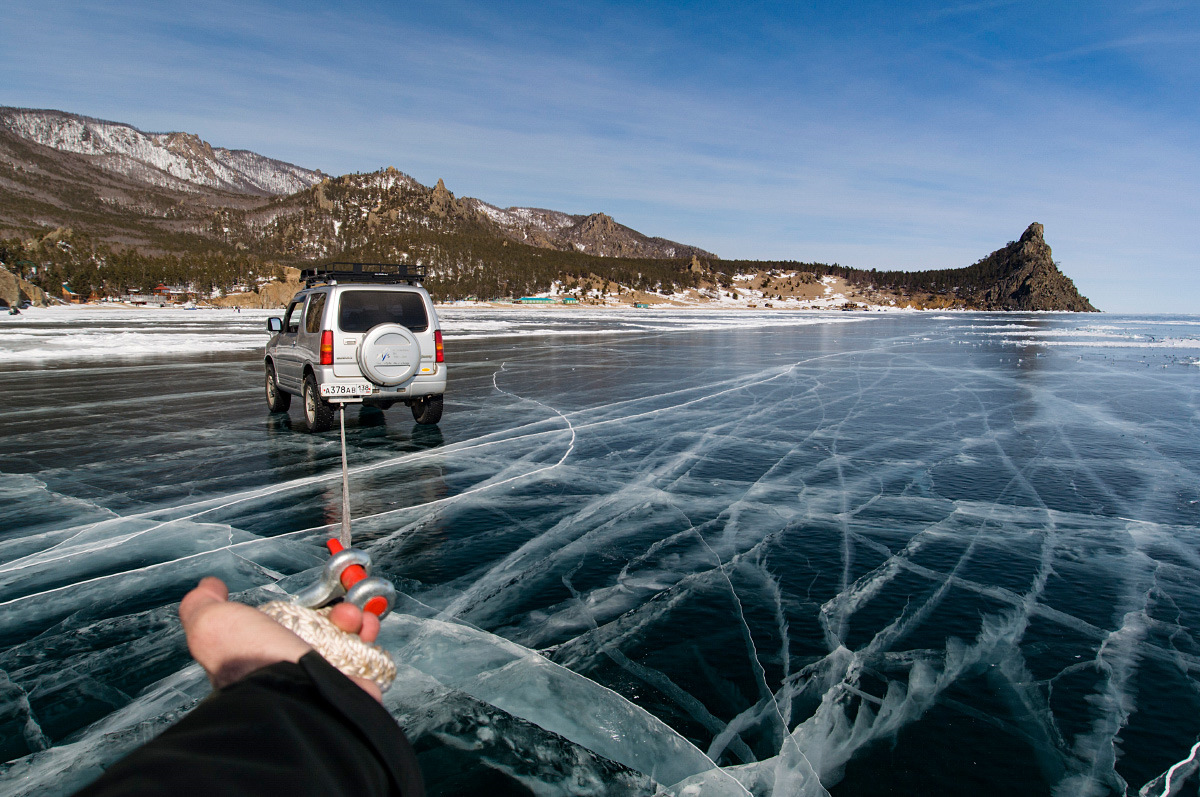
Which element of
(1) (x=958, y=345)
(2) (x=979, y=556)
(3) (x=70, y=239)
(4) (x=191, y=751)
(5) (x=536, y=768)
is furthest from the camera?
(3) (x=70, y=239)

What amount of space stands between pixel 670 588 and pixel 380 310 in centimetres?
736

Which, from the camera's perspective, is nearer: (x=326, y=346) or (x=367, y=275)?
(x=326, y=346)

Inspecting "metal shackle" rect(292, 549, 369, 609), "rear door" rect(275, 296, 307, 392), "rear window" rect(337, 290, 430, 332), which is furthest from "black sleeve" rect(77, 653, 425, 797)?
"rear door" rect(275, 296, 307, 392)

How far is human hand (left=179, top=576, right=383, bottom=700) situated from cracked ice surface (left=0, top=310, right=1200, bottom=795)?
2.58m

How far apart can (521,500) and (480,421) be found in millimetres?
4956

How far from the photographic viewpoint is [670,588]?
5.59m

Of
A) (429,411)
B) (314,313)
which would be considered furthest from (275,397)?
(429,411)

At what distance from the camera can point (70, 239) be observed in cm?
17050

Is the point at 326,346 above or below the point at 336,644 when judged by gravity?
below

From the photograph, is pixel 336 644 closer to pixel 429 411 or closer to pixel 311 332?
pixel 311 332

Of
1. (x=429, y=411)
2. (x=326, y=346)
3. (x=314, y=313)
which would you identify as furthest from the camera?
(x=429, y=411)

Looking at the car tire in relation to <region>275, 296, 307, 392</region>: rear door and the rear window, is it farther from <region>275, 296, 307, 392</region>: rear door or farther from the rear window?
the rear window

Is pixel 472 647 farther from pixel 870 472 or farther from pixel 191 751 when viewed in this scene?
pixel 870 472

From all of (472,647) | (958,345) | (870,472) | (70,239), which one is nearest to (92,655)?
(472,647)
